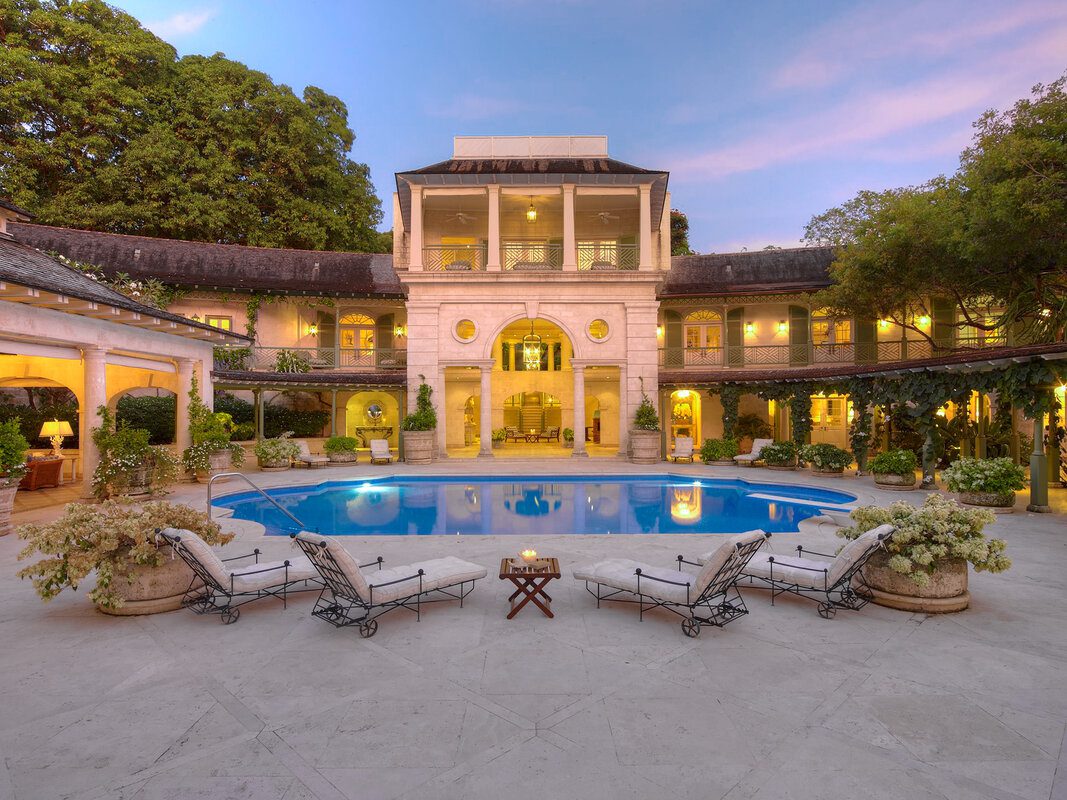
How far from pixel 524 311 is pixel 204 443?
11.3m

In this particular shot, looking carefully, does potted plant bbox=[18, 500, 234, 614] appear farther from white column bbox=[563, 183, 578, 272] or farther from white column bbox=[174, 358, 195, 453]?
white column bbox=[563, 183, 578, 272]

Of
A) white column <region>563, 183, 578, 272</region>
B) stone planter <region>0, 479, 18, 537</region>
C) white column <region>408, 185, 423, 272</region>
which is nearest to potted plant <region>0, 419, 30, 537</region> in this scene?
stone planter <region>0, 479, 18, 537</region>

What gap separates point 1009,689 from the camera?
3.81 meters

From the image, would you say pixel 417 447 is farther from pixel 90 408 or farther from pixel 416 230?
pixel 90 408

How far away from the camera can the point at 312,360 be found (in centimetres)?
2328

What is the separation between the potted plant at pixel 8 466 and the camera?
869cm

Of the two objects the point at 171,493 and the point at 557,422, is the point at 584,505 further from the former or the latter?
the point at 557,422

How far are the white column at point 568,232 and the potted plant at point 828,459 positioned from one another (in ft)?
33.8

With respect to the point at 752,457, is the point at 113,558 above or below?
above

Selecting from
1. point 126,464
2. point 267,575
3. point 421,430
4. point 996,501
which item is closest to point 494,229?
point 421,430

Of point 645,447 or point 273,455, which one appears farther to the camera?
point 645,447

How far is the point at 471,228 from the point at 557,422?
10716 mm

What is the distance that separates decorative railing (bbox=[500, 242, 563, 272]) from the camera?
20653mm

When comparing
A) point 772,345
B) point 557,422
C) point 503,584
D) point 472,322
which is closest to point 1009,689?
point 503,584
